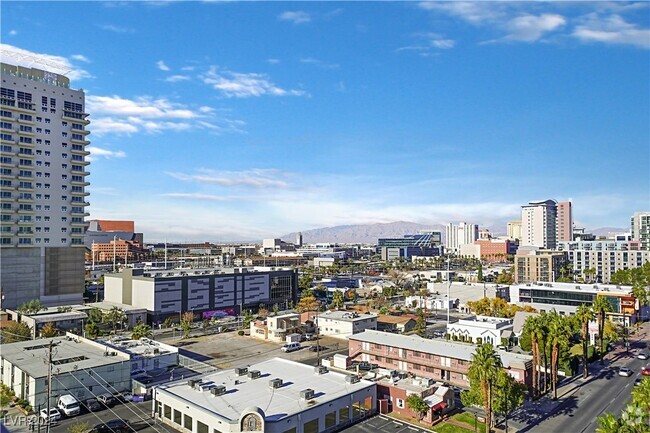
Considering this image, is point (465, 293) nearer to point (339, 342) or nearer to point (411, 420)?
point (339, 342)

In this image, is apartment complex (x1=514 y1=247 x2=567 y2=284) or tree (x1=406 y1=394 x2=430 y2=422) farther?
apartment complex (x1=514 y1=247 x2=567 y2=284)

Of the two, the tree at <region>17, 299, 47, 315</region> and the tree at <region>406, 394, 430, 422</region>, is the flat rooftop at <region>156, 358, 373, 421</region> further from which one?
the tree at <region>17, 299, 47, 315</region>

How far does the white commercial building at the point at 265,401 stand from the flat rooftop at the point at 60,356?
387 inches

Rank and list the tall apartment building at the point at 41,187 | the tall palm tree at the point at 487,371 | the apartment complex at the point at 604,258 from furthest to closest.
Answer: the apartment complex at the point at 604,258
the tall apartment building at the point at 41,187
the tall palm tree at the point at 487,371

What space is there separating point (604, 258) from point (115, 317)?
141859mm

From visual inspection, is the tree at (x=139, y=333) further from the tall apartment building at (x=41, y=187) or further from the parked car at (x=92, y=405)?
the tall apartment building at (x=41, y=187)

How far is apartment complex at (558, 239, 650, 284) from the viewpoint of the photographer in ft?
448

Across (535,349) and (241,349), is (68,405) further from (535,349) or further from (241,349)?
(535,349)

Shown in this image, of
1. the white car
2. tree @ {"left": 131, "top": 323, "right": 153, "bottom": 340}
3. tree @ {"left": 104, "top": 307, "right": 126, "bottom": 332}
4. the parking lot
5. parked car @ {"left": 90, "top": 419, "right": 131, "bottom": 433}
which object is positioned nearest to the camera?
parked car @ {"left": 90, "top": 419, "right": 131, "bottom": 433}

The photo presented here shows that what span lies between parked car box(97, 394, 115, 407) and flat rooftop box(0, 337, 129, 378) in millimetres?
2819

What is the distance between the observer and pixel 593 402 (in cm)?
4100

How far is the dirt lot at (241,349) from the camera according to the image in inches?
2233

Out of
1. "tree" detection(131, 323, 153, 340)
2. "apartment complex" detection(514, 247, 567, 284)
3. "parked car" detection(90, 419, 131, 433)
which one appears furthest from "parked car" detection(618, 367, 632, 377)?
"apartment complex" detection(514, 247, 567, 284)

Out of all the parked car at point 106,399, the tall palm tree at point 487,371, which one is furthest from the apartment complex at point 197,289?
the tall palm tree at point 487,371
